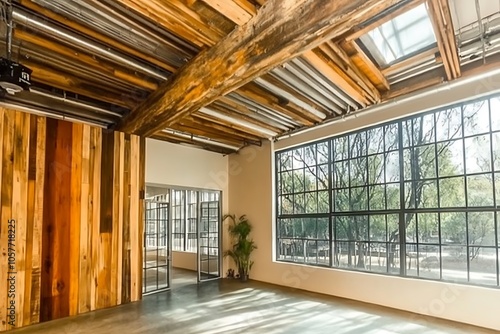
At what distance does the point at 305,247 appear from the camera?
21.9ft

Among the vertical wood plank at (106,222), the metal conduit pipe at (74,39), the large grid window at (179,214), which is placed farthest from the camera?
the large grid window at (179,214)

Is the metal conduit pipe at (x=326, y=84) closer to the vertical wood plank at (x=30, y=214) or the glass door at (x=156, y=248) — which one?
the vertical wood plank at (x=30, y=214)

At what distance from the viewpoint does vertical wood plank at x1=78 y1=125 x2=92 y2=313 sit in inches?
201

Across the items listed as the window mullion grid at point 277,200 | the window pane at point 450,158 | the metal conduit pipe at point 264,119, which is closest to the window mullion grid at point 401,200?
the window pane at point 450,158

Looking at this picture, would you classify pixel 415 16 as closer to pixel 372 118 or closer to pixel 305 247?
pixel 372 118

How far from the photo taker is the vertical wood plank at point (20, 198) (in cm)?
447

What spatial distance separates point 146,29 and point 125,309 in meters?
4.32

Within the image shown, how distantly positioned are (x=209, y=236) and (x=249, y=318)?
3453 millimetres

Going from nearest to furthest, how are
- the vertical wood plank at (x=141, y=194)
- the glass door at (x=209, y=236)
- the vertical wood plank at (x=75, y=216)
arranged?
the vertical wood plank at (x=75, y=216) → the vertical wood plank at (x=141, y=194) → the glass door at (x=209, y=236)

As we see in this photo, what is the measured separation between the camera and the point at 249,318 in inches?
183

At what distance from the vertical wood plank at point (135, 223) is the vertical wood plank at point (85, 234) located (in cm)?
74

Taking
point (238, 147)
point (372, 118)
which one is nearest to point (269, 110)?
point (372, 118)

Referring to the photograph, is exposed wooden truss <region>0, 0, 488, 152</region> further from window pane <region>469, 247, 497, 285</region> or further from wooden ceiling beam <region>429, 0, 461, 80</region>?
window pane <region>469, 247, 497, 285</region>

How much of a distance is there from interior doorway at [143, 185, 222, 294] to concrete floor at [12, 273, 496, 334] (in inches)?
32.3
